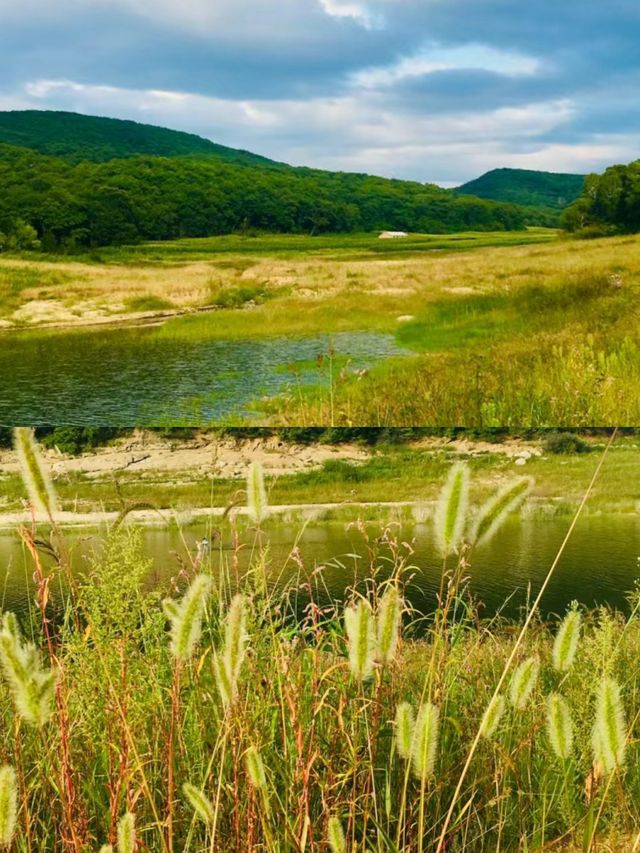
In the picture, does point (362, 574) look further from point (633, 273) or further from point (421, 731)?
point (421, 731)

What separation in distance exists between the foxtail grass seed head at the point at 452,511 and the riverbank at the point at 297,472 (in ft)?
6.15

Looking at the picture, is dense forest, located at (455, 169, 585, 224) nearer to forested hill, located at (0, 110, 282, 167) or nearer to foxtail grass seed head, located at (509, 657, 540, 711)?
forested hill, located at (0, 110, 282, 167)

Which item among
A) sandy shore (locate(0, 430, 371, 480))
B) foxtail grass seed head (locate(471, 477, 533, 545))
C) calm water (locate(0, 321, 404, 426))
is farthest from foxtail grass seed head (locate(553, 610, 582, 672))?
calm water (locate(0, 321, 404, 426))

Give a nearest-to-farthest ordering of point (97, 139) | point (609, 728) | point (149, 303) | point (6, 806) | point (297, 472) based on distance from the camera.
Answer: point (6, 806), point (609, 728), point (297, 472), point (149, 303), point (97, 139)

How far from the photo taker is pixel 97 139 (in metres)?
3.72

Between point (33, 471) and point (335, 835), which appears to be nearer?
point (335, 835)

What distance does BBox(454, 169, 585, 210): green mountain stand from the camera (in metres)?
3.73

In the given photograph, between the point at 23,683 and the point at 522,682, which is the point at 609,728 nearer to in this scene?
the point at 522,682

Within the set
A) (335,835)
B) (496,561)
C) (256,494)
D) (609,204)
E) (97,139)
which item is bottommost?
(496,561)

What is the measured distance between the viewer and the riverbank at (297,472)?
10.2 ft

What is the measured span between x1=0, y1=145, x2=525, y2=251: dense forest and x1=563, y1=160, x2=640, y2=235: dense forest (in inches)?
9.6

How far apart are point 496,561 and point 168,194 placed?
6.09ft

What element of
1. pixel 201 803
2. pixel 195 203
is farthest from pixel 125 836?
pixel 195 203

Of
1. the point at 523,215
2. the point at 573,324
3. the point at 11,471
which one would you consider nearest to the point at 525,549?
the point at 573,324
